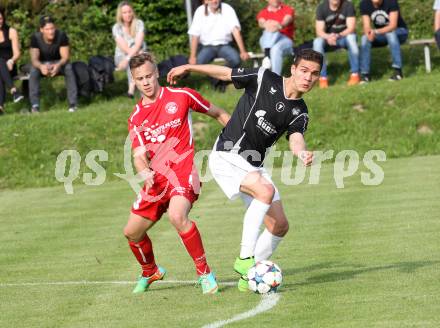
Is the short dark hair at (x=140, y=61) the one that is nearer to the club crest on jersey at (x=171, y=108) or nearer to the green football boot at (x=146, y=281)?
the club crest on jersey at (x=171, y=108)

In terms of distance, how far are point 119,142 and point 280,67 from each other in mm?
3263

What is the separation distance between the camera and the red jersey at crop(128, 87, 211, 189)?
934 centimetres

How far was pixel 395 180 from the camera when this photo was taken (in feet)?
53.3

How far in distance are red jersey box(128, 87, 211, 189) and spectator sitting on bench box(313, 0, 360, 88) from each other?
11.1 m

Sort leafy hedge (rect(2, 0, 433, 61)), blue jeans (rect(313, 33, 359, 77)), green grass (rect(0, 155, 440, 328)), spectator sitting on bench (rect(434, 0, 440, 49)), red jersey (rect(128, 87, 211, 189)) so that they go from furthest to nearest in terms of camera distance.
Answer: leafy hedge (rect(2, 0, 433, 61))
spectator sitting on bench (rect(434, 0, 440, 49))
blue jeans (rect(313, 33, 359, 77))
red jersey (rect(128, 87, 211, 189))
green grass (rect(0, 155, 440, 328))

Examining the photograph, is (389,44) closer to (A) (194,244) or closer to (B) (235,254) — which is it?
(B) (235,254)

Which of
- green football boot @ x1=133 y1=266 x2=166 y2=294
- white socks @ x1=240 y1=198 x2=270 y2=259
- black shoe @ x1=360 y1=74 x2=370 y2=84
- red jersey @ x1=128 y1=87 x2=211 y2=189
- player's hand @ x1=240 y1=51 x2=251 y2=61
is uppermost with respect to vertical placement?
red jersey @ x1=128 y1=87 x2=211 y2=189

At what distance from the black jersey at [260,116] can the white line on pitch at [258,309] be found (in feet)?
3.87

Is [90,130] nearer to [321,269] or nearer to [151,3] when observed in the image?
[151,3]

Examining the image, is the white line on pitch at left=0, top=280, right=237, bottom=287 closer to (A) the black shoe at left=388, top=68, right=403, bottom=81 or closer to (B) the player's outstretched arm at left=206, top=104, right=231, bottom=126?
(B) the player's outstretched arm at left=206, top=104, right=231, bottom=126

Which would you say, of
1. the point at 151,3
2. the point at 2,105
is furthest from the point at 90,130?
the point at 151,3

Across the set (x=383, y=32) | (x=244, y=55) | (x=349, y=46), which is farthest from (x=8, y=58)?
(x=383, y=32)

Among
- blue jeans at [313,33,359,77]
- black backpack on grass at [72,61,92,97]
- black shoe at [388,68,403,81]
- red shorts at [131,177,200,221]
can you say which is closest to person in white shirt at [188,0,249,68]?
blue jeans at [313,33,359,77]

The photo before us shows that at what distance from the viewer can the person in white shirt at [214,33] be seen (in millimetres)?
20797
